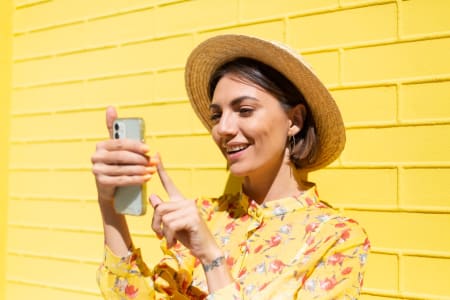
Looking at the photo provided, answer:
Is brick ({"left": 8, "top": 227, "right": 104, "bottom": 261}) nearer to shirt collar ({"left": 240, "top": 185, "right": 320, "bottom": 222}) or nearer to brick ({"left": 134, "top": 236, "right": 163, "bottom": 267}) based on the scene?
brick ({"left": 134, "top": 236, "right": 163, "bottom": 267})

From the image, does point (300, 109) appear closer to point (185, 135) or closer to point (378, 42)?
point (378, 42)

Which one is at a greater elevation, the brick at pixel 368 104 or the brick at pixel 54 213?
the brick at pixel 368 104

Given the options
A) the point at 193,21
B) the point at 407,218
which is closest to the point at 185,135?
the point at 193,21

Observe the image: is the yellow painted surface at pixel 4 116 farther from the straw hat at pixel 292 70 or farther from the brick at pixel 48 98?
the straw hat at pixel 292 70

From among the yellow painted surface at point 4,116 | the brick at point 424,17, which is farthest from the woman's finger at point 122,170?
the yellow painted surface at point 4,116

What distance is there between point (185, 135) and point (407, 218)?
41.7 inches

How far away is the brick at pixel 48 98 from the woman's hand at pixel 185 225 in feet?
5.51

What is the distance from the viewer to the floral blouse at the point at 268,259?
1643mm

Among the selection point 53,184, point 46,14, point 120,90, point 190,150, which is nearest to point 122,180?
point 190,150

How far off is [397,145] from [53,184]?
1.92 m

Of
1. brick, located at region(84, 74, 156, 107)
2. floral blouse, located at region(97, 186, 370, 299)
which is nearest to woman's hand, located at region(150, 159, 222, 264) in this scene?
floral blouse, located at region(97, 186, 370, 299)

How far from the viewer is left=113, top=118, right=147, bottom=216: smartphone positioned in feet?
5.27

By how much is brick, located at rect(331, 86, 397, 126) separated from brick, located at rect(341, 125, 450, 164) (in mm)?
38

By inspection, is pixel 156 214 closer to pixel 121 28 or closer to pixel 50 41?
pixel 121 28
